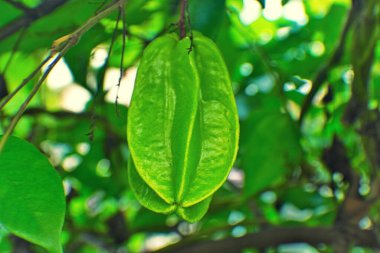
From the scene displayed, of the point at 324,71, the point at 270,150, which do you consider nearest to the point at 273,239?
the point at 270,150

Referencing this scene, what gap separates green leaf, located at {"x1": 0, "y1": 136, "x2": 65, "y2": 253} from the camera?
0.51 meters

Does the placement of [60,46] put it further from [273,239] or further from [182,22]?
[273,239]

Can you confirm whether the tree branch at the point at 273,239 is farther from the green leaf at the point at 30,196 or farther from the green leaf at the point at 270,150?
the green leaf at the point at 30,196

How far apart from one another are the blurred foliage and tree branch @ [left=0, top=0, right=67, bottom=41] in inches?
1.8

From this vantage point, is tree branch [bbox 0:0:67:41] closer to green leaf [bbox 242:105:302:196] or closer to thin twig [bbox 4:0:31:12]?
thin twig [bbox 4:0:31:12]

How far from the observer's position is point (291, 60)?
1.08 meters

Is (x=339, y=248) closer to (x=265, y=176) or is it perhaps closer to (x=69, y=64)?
(x=265, y=176)

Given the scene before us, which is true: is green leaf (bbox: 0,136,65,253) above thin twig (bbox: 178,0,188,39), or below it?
below

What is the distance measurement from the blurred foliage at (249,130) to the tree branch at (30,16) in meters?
0.05

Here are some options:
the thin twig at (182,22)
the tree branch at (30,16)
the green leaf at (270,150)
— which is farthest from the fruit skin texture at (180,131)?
the green leaf at (270,150)

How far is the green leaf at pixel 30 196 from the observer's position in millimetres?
508

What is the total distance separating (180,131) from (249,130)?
1.51 ft

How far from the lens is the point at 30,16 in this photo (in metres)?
0.76

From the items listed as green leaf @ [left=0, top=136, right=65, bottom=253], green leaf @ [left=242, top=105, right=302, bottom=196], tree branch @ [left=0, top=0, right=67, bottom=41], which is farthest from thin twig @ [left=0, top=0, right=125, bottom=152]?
green leaf @ [left=242, top=105, right=302, bottom=196]
